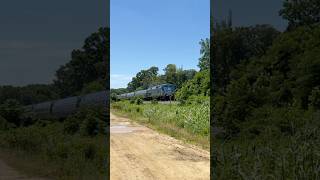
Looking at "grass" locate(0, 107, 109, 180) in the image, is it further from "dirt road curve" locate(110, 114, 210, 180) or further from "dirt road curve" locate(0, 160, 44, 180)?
"dirt road curve" locate(110, 114, 210, 180)

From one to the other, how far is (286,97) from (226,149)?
4.70m

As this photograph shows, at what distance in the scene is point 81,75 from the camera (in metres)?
13.4

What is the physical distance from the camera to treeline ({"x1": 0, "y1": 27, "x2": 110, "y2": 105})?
476 inches

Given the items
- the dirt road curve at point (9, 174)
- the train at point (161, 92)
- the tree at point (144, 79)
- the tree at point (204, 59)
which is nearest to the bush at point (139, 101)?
the train at point (161, 92)

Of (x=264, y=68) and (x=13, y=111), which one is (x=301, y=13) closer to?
(x=264, y=68)

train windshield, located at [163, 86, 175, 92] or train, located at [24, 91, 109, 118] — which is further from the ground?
train windshield, located at [163, 86, 175, 92]

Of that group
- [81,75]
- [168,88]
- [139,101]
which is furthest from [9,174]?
[139,101]

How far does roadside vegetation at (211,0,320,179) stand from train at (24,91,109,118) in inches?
119

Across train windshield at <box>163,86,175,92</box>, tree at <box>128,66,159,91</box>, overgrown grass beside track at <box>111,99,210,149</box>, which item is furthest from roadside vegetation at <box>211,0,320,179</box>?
tree at <box>128,66,159,91</box>

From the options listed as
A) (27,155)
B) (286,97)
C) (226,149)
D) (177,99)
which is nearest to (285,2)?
(286,97)

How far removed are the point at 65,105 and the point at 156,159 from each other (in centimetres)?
292

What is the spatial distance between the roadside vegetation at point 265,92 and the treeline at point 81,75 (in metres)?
3.48

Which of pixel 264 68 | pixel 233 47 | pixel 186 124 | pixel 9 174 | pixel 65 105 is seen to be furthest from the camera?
pixel 186 124

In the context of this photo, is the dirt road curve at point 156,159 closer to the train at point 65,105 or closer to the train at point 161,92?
the train at point 65,105
